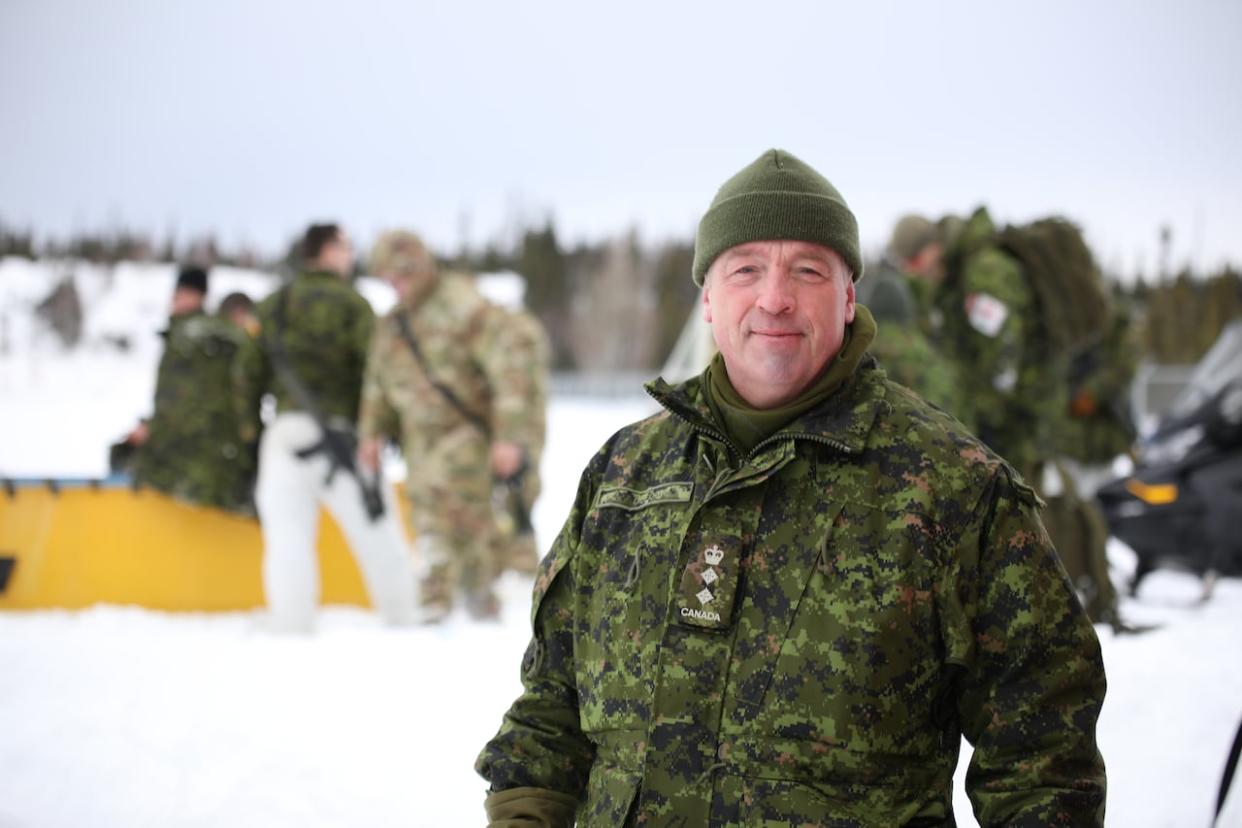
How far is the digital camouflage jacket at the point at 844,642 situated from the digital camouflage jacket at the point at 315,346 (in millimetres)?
4753

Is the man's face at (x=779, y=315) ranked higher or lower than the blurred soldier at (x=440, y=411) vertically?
higher

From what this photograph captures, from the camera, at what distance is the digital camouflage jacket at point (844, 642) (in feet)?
5.13

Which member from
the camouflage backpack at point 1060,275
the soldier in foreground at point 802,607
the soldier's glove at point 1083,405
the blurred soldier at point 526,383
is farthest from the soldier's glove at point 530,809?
the soldier's glove at point 1083,405

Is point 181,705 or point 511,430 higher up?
point 511,430

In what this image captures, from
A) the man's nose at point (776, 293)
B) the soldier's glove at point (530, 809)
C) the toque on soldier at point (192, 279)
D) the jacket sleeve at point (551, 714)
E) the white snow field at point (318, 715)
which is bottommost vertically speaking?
the white snow field at point (318, 715)

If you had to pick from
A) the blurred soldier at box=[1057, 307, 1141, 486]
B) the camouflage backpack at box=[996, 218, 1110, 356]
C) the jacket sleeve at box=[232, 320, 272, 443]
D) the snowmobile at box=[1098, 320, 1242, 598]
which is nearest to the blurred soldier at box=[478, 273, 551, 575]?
the jacket sleeve at box=[232, 320, 272, 443]

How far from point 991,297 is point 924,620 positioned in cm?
400

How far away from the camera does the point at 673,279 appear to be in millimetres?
60188

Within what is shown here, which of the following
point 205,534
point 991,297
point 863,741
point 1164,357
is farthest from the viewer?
point 1164,357

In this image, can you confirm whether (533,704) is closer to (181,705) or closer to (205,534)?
(181,705)

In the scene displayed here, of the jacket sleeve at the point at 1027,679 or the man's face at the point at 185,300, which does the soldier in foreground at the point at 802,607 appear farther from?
the man's face at the point at 185,300

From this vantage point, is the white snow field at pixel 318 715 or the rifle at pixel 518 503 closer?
the white snow field at pixel 318 715

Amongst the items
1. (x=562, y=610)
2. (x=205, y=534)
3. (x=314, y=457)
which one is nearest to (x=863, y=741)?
(x=562, y=610)

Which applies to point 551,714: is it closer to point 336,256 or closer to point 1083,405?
point 336,256
